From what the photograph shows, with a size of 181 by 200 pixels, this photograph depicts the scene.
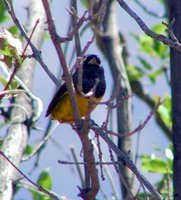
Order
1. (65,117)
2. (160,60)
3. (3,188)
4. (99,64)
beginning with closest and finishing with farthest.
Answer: (3,188), (65,117), (99,64), (160,60)

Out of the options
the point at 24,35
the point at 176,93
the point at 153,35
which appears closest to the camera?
the point at 153,35

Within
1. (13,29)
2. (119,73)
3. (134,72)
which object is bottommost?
(13,29)

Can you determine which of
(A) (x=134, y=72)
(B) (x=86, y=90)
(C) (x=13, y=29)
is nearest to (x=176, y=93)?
(C) (x=13, y=29)

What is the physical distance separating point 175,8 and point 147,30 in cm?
82

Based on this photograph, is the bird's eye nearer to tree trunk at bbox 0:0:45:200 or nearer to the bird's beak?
the bird's beak

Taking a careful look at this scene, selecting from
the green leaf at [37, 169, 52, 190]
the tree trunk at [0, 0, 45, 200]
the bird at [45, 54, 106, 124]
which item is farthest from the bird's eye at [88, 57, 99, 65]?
the green leaf at [37, 169, 52, 190]

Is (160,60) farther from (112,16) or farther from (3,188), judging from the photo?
(3,188)

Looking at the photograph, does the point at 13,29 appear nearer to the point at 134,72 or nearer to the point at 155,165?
the point at 155,165

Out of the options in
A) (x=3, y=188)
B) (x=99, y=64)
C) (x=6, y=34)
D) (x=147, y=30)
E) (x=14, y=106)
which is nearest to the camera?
(x=147, y=30)

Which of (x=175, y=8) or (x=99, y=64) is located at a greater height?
(x=99, y=64)

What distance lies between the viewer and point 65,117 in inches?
136

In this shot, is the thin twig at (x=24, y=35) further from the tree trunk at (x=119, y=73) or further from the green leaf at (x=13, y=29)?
the tree trunk at (x=119, y=73)

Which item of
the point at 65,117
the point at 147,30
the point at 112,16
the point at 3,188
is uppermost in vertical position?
the point at 112,16

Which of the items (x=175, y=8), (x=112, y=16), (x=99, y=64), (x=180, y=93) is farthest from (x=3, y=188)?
(x=112, y=16)
